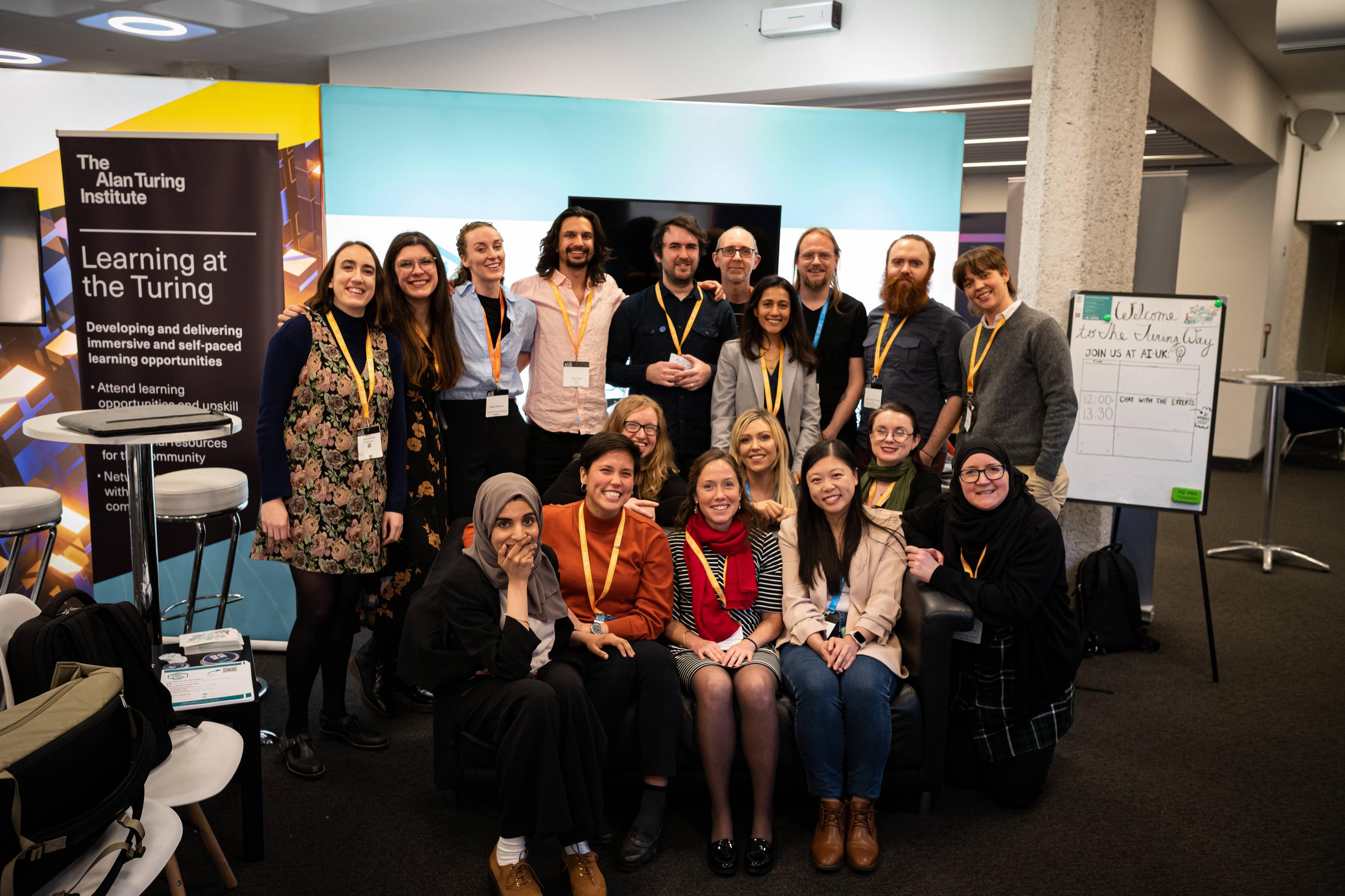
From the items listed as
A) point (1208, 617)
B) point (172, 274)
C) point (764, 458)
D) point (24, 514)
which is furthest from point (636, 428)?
point (1208, 617)

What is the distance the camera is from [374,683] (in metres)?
3.41

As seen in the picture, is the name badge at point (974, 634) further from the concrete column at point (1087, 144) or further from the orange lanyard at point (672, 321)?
the concrete column at point (1087, 144)

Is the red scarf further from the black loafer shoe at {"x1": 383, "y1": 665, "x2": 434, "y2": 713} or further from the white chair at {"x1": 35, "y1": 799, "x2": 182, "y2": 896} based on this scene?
the white chair at {"x1": 35, "y1": 799, "x2": 182, "y2": 896}

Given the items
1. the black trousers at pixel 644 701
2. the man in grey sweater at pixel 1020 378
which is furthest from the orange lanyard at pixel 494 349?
the man in grey sweater at pixel 1020 378

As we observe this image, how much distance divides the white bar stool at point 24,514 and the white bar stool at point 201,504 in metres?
0.33

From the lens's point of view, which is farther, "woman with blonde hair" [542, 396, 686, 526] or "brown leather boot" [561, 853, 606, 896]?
"woman with blonde hair" [542, 396, 686, 526]

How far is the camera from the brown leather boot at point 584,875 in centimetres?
229

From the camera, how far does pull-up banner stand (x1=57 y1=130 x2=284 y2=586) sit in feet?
11.7

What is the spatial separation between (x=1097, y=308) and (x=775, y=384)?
1.62m

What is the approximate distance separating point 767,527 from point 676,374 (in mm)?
871

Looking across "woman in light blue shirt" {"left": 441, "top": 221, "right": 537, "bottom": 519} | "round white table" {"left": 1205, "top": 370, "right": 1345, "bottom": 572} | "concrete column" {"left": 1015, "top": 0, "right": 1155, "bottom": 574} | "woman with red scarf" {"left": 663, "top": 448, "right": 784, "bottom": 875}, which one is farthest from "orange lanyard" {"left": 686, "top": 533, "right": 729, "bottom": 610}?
"round white table" {"left": 1205, "top": 370, "right": 1345, "bottom": 572}

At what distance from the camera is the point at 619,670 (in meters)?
2.56

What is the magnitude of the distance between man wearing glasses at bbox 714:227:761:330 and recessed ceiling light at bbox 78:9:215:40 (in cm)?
498

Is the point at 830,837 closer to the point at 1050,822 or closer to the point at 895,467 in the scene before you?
the point at 1050,822
